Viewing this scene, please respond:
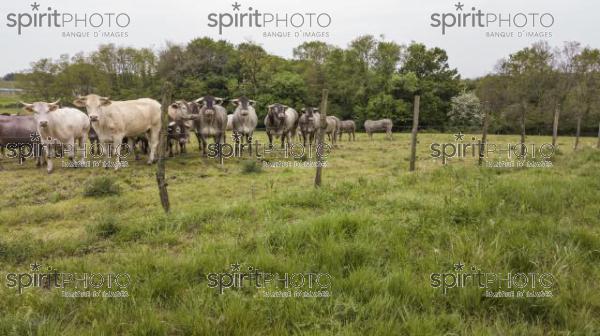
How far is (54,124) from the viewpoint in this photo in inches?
432

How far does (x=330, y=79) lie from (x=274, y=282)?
150 ft

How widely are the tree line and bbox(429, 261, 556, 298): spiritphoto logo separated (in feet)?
123

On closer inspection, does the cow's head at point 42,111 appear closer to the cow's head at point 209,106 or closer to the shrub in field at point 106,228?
the cow's head at point 209,106

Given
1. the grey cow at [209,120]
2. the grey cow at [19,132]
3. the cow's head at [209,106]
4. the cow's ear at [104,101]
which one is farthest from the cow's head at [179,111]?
the grey cow at [19,132]

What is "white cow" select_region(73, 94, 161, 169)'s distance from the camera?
10.4 metres

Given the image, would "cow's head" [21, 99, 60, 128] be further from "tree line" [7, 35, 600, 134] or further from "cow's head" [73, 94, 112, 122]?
"tree line" [7, 35, 600, 134]

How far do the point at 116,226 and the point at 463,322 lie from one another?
4.60 m

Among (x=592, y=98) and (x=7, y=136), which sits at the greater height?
(x=592, y=98)

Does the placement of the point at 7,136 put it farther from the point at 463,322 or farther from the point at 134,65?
the point at 134,65

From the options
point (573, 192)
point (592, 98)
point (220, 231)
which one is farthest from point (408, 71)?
point (220, 231)

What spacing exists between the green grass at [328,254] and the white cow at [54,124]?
405 cm

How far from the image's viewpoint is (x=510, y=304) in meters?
2.98

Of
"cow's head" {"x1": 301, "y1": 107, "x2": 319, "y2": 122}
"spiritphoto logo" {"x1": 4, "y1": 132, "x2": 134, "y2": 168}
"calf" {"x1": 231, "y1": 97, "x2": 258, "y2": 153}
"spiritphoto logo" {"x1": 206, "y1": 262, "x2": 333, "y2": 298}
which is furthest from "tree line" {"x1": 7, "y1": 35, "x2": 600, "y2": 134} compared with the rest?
"spiritphoto logo" {"x1": 206, "y1": 262, "x2": 333, "y2": 298}

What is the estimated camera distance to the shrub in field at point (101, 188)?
24.9 feet
